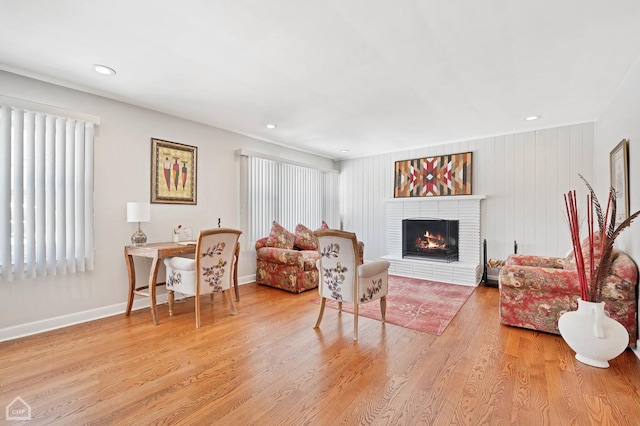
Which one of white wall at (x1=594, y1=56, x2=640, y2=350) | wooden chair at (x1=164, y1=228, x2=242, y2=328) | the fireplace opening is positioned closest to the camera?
white wall at (x1=594, y1=56, x2=640, y2=350)

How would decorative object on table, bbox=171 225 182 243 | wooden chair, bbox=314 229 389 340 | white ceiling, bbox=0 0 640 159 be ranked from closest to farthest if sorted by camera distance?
white ceiling, bbox=0 0 640 159 → wooden chair, bbox=314 229 389 340 → decorative object on table, bbox=171 225 182 243

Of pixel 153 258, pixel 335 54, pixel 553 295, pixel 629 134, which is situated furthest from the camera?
pixel 153 258

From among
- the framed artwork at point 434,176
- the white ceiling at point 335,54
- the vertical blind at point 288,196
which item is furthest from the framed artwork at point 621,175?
the vertical blind at point 288,196

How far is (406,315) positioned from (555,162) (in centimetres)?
341

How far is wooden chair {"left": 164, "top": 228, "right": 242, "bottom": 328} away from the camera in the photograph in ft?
9.93

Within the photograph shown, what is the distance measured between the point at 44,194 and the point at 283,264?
282 cm

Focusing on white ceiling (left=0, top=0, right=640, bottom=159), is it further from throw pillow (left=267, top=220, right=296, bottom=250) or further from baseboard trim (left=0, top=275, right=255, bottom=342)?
baseboard trim (left=0, top=275, right=255, bottom=342)

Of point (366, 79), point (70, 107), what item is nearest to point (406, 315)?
point (366, 79)

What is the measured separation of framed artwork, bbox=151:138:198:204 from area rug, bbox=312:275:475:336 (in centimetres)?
232

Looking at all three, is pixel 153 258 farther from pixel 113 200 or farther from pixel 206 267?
pixel 113 200

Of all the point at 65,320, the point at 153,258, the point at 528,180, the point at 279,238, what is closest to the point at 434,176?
the point at 528,180

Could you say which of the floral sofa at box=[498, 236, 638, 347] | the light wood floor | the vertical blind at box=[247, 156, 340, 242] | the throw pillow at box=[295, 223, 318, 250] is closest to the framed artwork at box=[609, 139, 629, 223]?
the floral sofa at box=[498, 236, 638, 347]

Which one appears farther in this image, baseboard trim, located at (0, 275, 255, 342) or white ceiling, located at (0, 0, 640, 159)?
baseboard trim, located at (0, 275, 255, 342)

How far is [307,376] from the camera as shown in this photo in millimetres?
2055
